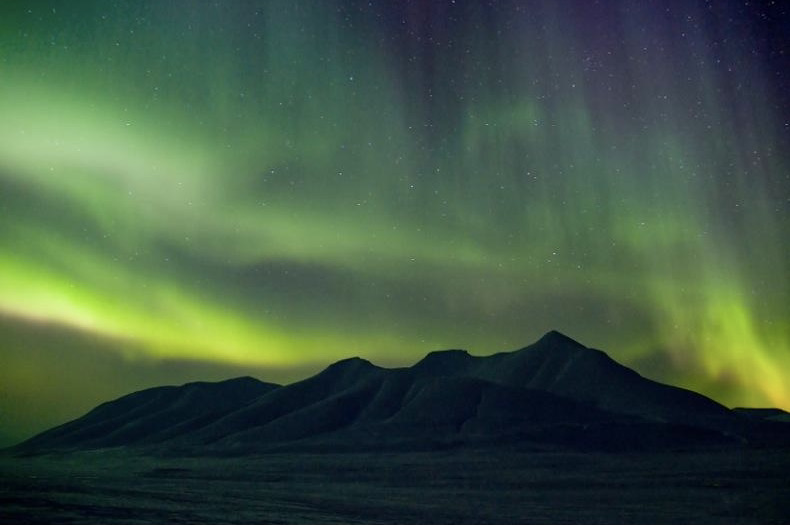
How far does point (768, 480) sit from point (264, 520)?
8048cm

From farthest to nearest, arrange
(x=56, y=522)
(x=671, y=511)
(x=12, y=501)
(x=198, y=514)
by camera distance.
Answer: (x=12, y=501), (x=671, y=511), (x=198, y=514), (x=56, y=522)

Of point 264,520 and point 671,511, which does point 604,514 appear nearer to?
point 671,511

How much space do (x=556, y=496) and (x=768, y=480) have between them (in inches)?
1718

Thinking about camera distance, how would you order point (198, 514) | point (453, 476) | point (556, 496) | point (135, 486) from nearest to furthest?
point (198, 514) → point (556, 496) → point (135, 486) → point (453, 476)

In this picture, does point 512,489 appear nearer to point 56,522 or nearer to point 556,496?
point 556,496

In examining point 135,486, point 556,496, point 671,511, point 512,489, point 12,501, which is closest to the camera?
point 671,511

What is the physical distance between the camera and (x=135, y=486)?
3974 inches

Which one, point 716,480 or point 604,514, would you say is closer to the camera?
point 604,514

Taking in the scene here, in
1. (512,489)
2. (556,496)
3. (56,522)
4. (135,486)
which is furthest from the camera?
(135,486)

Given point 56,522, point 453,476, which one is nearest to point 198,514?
point 56,522

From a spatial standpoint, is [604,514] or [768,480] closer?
[604,514]

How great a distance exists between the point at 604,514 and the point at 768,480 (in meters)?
57.1

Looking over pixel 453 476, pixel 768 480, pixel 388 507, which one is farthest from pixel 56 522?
pixel 768 480

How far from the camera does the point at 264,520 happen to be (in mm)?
56375
